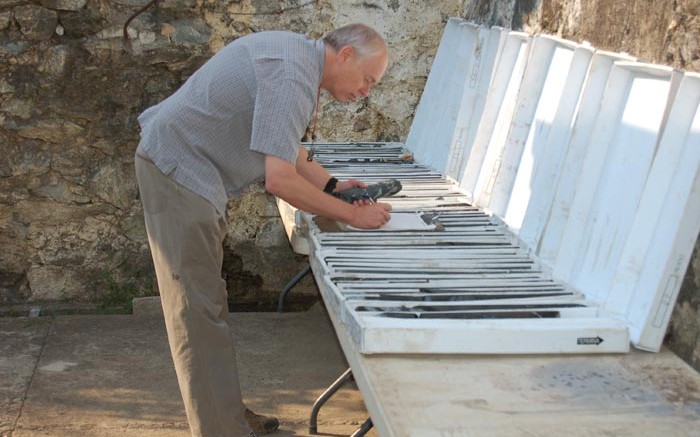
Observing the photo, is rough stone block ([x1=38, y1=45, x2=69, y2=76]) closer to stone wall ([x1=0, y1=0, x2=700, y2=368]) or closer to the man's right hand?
stone wall ([x1=0, y1=0, x2=700, y2=368])

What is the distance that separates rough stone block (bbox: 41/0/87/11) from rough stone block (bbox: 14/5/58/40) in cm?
3

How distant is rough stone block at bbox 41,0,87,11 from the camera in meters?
4.71

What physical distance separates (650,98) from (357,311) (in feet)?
3.51

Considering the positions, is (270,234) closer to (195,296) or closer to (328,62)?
(195,296)

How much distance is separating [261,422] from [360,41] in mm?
1489

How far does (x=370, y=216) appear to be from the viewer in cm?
345

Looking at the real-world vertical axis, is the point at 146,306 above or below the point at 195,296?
below

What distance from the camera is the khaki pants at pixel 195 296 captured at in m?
3.08

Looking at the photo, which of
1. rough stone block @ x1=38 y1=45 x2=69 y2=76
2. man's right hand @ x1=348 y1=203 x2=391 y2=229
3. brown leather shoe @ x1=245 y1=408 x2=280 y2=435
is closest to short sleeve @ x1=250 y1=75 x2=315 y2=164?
man's right hand @ x1=348 y1=203 x2=391 y2=229

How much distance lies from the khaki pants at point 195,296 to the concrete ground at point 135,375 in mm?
468

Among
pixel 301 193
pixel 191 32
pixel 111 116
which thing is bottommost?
pixel 111 116

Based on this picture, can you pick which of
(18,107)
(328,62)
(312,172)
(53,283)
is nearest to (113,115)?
(18,107)

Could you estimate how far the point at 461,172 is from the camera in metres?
4.22

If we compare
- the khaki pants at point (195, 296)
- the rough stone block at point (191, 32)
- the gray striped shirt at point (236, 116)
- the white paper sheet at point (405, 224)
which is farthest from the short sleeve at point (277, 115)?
the rough stone block at point (191, 32)
